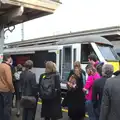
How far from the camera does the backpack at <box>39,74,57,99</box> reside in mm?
6328

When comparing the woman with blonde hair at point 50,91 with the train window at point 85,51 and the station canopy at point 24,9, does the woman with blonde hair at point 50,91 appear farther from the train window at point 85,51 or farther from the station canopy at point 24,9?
the train window at point 85,51

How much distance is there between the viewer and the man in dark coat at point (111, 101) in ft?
12.0

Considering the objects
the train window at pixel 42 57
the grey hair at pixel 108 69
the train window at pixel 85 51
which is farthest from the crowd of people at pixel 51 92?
the train window at pixel 42 57

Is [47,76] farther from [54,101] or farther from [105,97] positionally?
[105,97]

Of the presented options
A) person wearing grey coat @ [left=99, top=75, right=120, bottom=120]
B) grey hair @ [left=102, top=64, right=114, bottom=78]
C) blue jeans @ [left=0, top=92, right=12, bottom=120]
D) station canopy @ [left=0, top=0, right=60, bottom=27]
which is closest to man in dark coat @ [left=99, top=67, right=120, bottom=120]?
person wearing grey coat @ [left=99, top=75, right=120, bottom=120]

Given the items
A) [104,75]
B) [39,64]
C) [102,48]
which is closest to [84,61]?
[102,48]

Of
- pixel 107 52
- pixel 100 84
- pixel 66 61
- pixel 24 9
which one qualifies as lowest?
pixel 100 84

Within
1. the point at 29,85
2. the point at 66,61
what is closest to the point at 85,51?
the point at 66,61

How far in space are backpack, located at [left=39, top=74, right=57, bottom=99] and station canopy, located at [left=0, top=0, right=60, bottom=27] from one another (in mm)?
1969

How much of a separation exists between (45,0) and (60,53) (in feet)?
21.7

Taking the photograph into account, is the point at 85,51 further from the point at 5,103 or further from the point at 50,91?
the point at 50,91

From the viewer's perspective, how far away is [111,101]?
12.1ft

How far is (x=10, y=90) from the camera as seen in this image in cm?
670

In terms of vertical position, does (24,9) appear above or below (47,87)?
above
